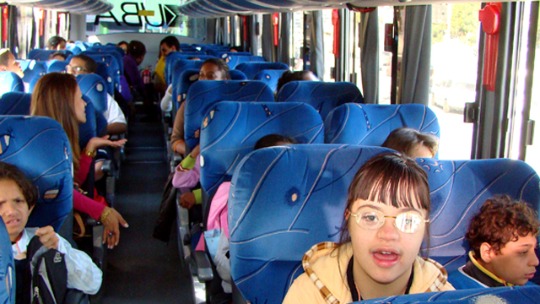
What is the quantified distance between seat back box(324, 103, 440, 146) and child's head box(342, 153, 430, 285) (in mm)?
1789

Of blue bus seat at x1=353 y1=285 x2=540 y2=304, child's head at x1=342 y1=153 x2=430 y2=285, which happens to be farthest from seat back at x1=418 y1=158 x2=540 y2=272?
blue bus seat at x1=353 y1=285 x2=540 y2=304

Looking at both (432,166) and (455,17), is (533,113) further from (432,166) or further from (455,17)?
(432,166)

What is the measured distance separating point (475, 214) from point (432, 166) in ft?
0.71

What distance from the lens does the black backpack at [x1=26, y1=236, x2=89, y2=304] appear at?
2.47 metres

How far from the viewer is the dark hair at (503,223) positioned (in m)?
2.13

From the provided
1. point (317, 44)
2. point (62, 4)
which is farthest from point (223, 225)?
point (62, 4)

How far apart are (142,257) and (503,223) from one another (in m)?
3.16

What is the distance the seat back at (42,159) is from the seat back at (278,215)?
1007 mm

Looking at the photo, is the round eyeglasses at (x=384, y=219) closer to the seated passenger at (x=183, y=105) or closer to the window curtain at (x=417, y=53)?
the window curtain at (x=417, y=53)

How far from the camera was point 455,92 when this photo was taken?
4.15 metres

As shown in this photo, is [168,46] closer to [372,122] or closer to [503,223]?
[372,122]

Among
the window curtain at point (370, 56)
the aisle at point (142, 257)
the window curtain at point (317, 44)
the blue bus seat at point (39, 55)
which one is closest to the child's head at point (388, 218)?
the aisle at point (142, 257)

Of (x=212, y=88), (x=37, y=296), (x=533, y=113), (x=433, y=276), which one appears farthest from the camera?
(x=212, y=88)

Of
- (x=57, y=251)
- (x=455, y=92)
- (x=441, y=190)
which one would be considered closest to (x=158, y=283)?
(x=57, y=251)
